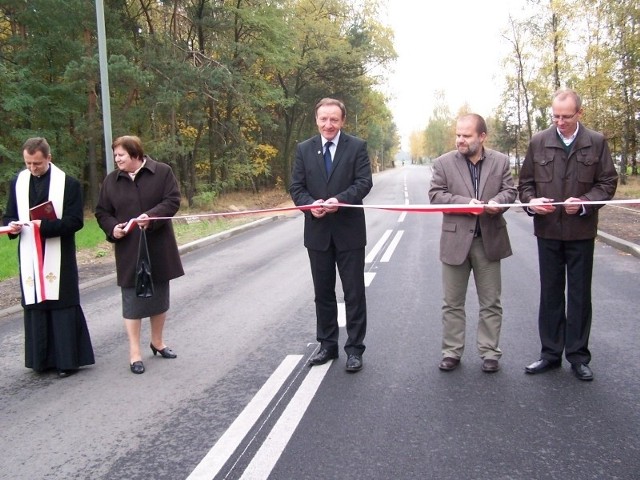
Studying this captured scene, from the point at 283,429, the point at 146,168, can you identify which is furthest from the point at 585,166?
the point at 146,168

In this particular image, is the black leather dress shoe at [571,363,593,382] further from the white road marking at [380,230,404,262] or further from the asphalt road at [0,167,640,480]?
the white road marking at [380,230,404,262]

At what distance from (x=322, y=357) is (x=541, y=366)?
1.76 m

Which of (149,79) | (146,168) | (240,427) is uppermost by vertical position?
(149,79)

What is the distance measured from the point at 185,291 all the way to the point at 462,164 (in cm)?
512

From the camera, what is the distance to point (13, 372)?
5078 mm

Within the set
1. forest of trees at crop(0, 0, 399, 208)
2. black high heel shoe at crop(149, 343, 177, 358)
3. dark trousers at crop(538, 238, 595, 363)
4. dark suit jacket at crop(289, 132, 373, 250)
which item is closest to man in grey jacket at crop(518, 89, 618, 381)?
dark trousers at crop(538, 238, 595, 363)

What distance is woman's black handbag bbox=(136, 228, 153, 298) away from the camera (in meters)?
4.83

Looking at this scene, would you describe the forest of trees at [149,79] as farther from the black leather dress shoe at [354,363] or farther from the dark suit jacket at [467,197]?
the black leather dress shoe at [354,363]

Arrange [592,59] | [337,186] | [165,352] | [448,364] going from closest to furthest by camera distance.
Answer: [448,364] < [337,186] < [165,352] < [592,59]

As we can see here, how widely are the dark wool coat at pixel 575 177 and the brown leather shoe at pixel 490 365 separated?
1.06 meters

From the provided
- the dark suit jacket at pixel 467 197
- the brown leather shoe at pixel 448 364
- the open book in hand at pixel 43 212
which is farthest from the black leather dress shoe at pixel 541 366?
the open book in hand at pixel 43 212

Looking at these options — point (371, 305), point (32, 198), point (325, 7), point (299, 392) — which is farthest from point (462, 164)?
point (325, 7)

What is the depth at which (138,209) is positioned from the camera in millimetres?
4906

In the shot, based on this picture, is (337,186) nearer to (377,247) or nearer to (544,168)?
(544,168)
